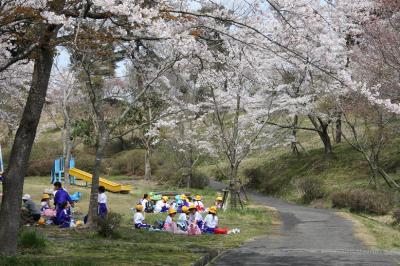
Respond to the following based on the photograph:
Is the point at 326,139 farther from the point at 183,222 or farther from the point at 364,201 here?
the point at 183,222

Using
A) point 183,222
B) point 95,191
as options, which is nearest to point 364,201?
point 183,222

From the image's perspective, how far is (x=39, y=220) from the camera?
1456cm

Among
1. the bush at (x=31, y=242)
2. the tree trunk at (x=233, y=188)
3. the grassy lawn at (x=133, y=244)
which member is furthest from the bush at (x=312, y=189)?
the bush at (x=31, y=242)

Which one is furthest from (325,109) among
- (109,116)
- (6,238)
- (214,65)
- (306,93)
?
(6,238)

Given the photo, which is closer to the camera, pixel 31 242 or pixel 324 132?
pixel 31 242

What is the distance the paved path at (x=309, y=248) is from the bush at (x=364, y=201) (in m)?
3.33

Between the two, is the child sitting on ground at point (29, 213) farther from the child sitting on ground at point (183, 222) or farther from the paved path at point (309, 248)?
the paved path at point (309, 248)

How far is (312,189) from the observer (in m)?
27.2

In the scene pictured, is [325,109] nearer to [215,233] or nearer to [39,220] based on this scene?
[215,233]

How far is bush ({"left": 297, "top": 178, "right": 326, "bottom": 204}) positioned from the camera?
27.0 meters

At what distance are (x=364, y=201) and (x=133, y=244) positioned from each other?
540 inches

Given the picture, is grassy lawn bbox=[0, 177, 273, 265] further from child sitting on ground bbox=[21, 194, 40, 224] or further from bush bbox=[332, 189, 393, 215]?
bush bbox=[332, 189, 393, 215]

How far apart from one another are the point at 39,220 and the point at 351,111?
50.4 ft

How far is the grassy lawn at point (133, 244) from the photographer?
8258 millimetres
